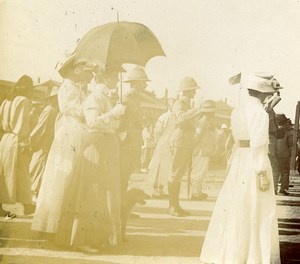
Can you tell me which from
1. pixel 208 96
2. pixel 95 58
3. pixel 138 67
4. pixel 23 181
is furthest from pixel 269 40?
pixel 23 181

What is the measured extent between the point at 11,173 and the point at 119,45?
1728 mm

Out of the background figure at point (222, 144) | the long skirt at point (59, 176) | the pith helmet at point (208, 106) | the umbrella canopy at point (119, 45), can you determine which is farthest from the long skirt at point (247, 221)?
the long skirt at point (59, 176)

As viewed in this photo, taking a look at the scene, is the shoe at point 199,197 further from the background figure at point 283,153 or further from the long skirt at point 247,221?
the background figure at point 283,153

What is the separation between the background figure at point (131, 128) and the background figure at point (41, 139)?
0.70 m

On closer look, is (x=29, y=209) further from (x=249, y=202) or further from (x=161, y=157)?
(x=249, y=202)

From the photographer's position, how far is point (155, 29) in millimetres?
5559

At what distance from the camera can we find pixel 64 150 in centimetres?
531

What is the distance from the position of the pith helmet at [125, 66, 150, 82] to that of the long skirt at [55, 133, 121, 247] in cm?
58

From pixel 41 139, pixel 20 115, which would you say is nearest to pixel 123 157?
pixel 41 139

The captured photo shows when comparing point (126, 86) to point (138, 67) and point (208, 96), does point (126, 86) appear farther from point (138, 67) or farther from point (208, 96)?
point (208, 96)

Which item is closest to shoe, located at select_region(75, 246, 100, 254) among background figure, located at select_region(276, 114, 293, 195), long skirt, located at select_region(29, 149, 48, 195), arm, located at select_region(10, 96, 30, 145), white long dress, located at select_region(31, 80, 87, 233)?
white long dress, located at select_region(31, 80, 87, 233)

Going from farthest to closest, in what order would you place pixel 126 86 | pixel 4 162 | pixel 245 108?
pixel 4 162
pixel 126 86
pixel 245 108

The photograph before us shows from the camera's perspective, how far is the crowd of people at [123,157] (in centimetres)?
491

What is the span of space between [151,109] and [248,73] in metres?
0.92
